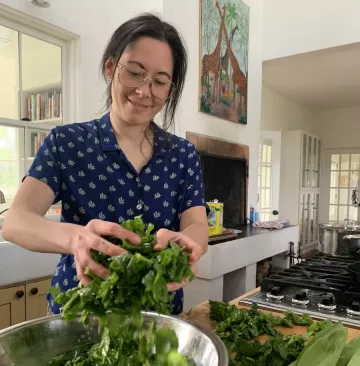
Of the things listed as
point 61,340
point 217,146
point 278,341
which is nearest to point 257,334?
point 278,341

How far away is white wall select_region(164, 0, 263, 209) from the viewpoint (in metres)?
2.57

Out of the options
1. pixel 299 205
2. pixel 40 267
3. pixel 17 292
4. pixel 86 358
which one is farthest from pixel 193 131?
pixel 299 205

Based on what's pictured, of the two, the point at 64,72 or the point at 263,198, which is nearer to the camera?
the point at 64,72

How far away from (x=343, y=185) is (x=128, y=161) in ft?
21.9

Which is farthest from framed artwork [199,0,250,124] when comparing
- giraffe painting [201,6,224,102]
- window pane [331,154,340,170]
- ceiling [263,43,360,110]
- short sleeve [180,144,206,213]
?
window pane [331,154,340,170]

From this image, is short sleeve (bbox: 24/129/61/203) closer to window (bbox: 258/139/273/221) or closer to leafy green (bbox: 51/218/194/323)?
leafy green (bbox: 51/218/194/323)

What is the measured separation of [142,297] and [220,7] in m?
2.98

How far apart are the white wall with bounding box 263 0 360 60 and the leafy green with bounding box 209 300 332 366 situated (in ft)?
9.24

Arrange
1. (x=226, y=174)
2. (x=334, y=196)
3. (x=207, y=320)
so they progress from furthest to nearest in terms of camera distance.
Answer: (x=334, y=196)
(x=226, y=174)
(x=207, y=320)

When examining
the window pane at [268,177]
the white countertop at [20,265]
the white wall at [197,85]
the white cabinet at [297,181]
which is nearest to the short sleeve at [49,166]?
the white countertop at [20,265]

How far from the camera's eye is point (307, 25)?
10.6 ft

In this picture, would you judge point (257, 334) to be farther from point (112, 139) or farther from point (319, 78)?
point (319, 78)

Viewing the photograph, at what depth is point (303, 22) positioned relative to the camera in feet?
10.7

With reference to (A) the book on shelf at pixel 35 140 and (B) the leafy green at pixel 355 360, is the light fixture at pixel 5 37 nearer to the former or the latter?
(A) the book on shelf at pixel 35 140
